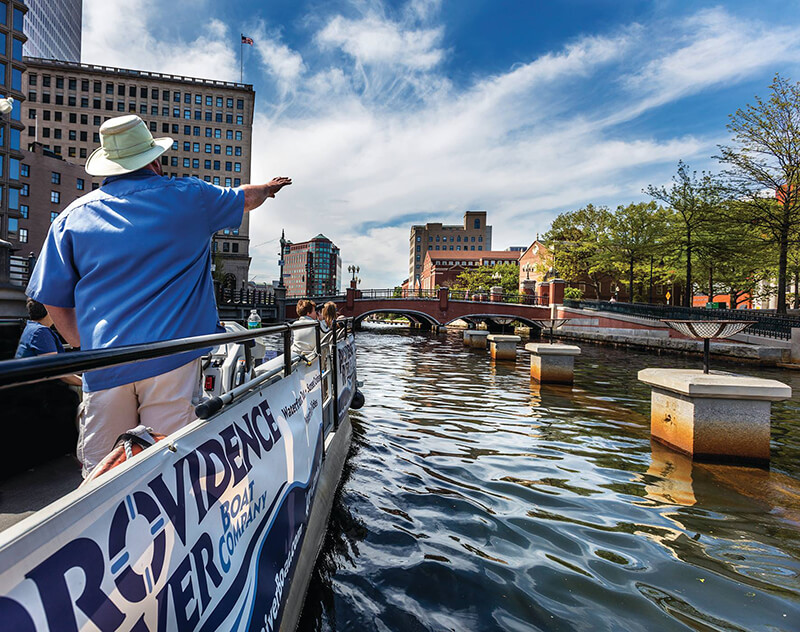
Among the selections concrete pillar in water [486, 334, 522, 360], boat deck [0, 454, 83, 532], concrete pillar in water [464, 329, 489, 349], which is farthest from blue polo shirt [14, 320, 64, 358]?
concrete pillar in water [464, 329, 489, 349]

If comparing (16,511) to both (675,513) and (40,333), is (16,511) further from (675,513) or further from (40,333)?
(675,513)

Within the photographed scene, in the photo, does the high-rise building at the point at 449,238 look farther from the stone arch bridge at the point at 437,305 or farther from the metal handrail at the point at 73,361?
the metal handrail at the point at 73,361

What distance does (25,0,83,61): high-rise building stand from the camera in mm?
75125

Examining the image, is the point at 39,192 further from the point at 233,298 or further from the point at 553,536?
the point at 553,536

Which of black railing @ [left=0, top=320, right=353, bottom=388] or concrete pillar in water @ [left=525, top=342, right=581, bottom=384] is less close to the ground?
black railing @ [left=0, top=320, right=353, bottom=388]

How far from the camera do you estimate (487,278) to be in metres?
81.8

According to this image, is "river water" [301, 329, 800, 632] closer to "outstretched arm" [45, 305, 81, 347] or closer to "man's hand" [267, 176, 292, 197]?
"outstretched arm" [45, 305, 81, 347]

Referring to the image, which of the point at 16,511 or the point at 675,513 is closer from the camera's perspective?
the point at 16,511

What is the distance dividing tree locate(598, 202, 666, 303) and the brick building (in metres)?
63.1

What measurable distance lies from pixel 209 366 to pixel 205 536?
4.15 meters

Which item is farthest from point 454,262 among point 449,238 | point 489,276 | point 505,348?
point 505,348

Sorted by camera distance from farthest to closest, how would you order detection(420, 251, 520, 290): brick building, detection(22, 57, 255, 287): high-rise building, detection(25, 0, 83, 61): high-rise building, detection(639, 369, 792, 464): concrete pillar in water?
detection(420, 251, 520, 290): brick building
detection(25, 0, 83, 61): high-rise building
detection(22, 57, 255, 287): high-rise building
detection(639, 369, 792, 464): concrete pillar in water

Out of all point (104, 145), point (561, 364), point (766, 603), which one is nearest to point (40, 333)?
point (104, 145)

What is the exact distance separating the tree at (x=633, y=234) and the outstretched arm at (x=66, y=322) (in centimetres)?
4002
